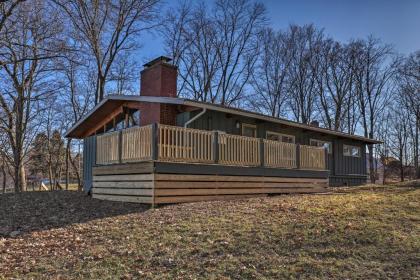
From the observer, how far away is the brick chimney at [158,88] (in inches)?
553

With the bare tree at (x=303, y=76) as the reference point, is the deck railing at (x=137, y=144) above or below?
below

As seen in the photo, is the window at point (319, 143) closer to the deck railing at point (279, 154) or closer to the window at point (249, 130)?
the window at point (249, 130)

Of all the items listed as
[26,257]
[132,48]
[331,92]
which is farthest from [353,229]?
[331,92]

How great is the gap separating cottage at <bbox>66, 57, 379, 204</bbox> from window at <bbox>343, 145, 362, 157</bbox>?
416 cm

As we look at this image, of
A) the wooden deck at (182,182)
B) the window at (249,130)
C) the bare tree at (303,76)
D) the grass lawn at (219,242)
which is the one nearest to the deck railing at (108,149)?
the wooden deck at (182,182)

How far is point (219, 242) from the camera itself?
22.4ft

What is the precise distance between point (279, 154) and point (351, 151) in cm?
1039

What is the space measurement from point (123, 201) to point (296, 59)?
27281 millimetres

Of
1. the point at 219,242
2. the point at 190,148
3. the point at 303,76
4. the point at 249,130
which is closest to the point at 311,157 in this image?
the point at 249,130

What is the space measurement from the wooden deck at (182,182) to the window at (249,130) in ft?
8.67

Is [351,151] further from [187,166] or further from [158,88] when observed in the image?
[187,166]

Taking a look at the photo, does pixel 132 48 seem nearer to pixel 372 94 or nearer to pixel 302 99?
pixel 302 99

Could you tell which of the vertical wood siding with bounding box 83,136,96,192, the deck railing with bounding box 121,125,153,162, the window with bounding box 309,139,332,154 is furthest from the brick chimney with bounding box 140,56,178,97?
the window with bounding box 309,139,332,154

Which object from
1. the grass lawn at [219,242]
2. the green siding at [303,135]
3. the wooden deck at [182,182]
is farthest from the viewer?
the green siding at [303,135]
